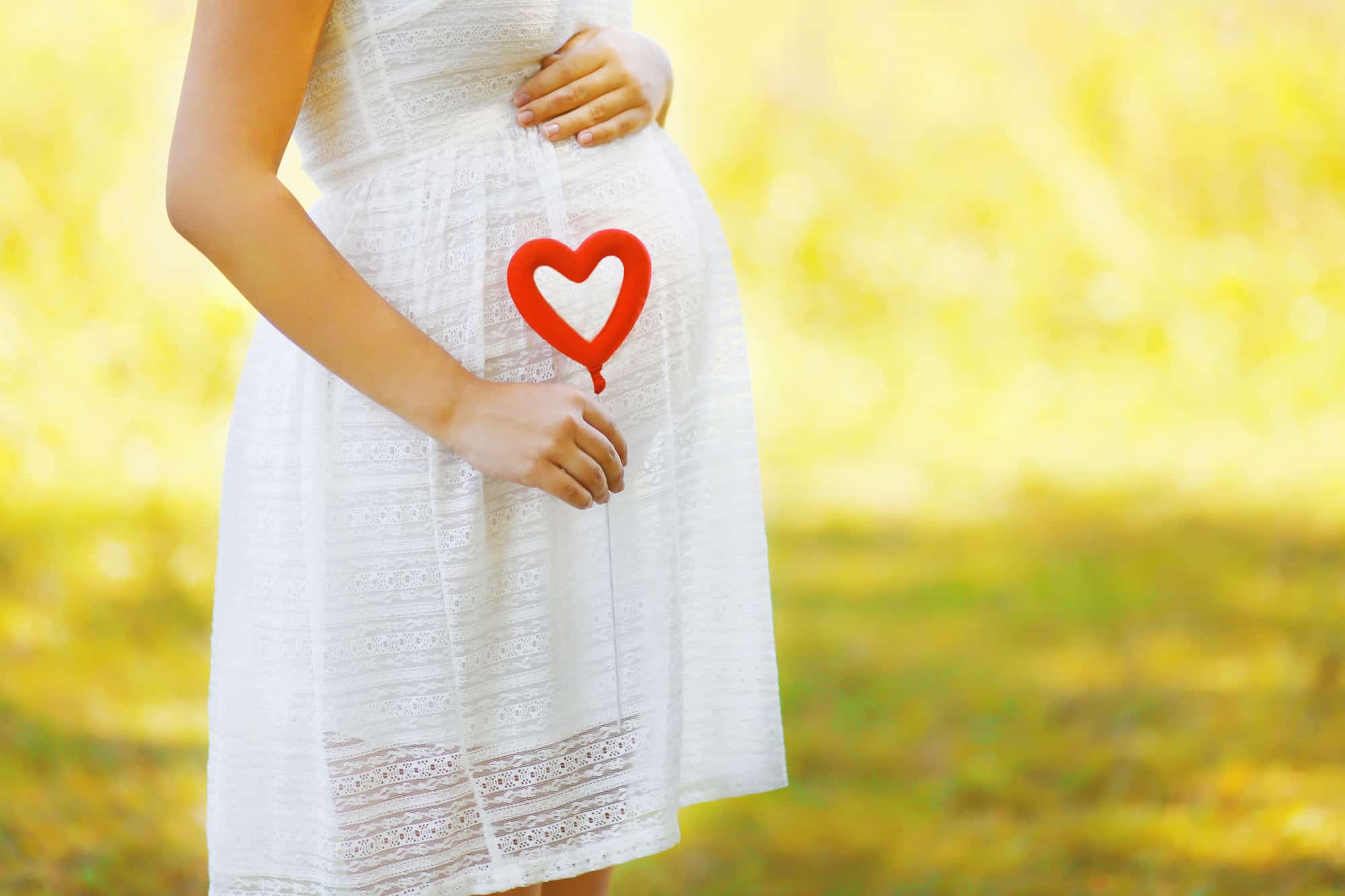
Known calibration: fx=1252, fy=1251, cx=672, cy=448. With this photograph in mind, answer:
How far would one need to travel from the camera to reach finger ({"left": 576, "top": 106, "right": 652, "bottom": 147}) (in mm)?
918

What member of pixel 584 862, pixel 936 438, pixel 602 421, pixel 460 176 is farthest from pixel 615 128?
pixel 936 438

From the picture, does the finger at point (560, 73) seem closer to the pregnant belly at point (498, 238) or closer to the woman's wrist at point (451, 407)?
the pregnant belly at point (498, 238)

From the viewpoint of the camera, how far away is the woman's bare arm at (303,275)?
2.47 ft

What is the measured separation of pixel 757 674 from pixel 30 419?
106 inches

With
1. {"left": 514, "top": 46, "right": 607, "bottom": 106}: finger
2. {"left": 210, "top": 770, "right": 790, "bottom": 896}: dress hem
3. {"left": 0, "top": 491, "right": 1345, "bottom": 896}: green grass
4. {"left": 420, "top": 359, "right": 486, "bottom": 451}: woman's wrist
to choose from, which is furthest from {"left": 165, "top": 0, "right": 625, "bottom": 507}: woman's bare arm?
{"left": 0, "top": 491, "right": 1345, "bottom": 896}: green grass

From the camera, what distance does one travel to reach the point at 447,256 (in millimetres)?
873

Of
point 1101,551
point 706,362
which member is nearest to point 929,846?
point 1101,551

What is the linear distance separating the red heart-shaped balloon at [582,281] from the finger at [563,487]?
0.09m

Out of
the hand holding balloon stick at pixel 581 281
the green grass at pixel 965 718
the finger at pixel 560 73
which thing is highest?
the finger at pixel 560 73

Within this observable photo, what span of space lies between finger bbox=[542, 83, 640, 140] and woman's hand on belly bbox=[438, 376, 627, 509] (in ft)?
0.65

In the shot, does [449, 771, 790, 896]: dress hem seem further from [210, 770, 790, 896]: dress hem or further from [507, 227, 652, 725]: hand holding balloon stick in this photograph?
[507, 227, 652, 725]: hand holding balloon stick

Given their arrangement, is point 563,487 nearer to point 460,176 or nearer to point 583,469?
point 583,469

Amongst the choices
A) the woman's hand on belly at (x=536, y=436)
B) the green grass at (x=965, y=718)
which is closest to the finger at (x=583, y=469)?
the woman's hand on belly at (x=536, y=436)

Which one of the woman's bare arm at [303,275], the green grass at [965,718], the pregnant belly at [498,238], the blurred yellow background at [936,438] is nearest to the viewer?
the woman's bare arm at [303,275]
